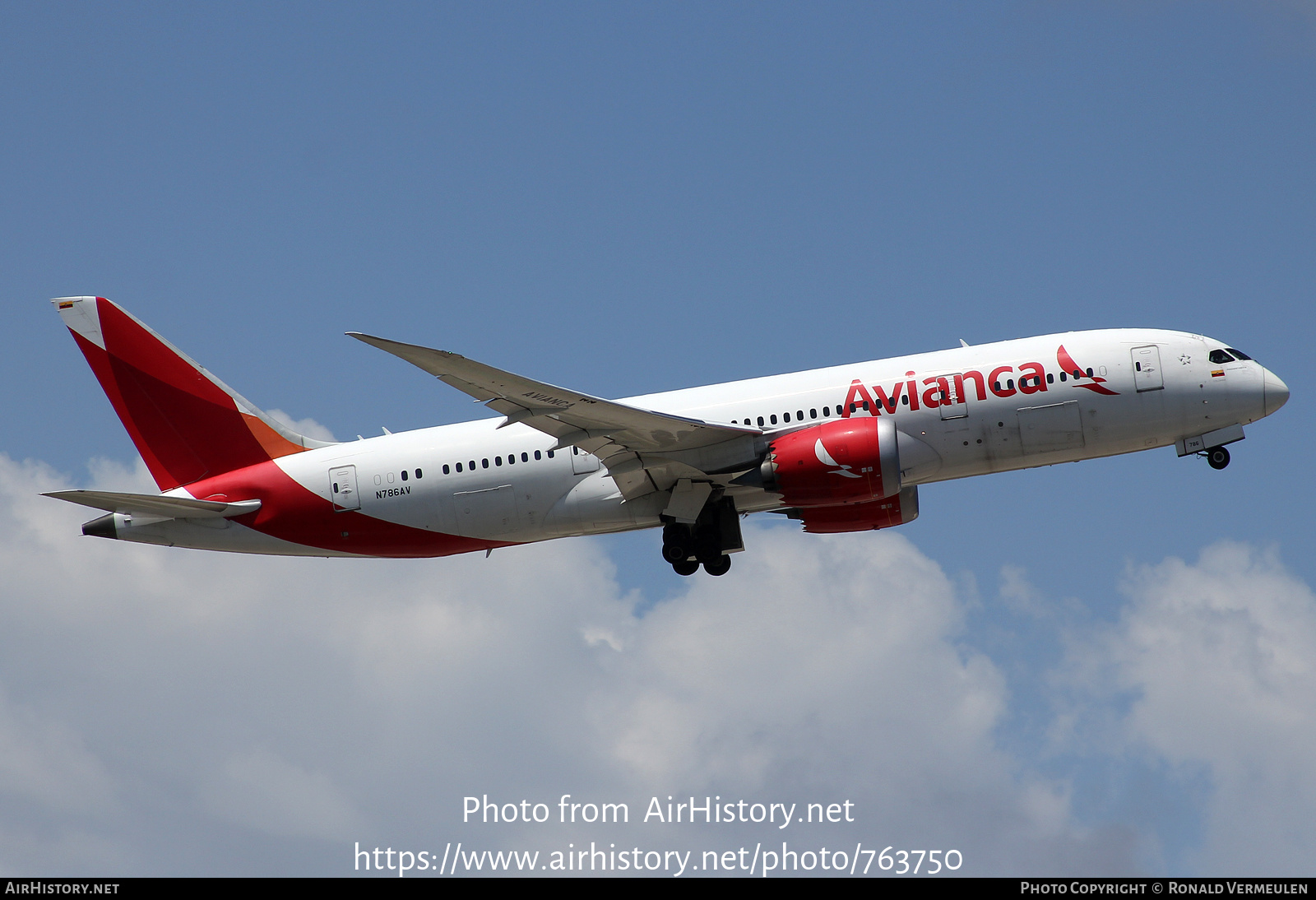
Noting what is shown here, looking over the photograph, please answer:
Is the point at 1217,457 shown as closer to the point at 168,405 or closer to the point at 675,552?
the point at 675,552

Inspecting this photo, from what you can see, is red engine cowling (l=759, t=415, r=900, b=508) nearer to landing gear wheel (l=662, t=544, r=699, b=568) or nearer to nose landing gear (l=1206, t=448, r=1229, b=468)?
landing gear wheel (l=662, t=544, r=699, b=568)

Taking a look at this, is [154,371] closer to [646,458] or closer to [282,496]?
[282,496]

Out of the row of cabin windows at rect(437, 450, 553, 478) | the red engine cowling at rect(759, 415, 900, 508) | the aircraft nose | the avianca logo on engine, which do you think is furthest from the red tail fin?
the aircraft nose

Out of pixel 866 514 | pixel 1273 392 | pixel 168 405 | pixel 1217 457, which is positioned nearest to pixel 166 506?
pixel 168 405

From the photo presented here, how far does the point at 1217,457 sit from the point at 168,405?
2821cm

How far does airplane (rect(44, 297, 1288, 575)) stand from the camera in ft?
106

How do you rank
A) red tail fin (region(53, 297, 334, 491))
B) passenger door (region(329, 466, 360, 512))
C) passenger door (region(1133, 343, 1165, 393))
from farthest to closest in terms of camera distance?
red tail fin (region(53, 297, 334, 491)), passenger door (region(329, 466, 360, 512)), passenger door (region(1133, 343, 1165, 393))

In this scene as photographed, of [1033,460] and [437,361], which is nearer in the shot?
[437,361]

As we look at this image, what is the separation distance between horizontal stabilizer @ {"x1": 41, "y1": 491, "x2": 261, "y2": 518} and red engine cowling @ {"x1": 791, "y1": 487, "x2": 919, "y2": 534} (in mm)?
15114

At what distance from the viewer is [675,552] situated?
35062 mm

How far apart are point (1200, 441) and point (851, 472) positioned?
9.25 m
